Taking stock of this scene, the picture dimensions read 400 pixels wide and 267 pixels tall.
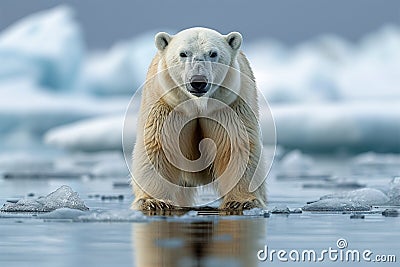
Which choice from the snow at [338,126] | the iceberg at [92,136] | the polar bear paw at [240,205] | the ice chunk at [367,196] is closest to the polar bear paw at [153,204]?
the polar bear paw at [240,205]

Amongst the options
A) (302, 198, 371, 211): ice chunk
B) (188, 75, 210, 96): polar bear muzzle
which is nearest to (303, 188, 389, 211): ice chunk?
(302, 198, 371, 211): ice chunk

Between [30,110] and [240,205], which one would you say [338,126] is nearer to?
[30,110]

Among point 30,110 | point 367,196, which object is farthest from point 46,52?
point 367,196

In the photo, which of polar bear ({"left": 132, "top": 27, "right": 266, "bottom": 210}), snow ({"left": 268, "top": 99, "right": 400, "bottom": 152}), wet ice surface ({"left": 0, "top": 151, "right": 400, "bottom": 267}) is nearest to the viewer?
wet ice surface ({"left": 0, "top": 151, "right": 400, "bottom": 267})

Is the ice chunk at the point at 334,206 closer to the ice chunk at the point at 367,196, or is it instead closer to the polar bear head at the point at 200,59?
the ice chunk at the point at 367,196

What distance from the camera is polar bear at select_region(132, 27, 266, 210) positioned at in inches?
207

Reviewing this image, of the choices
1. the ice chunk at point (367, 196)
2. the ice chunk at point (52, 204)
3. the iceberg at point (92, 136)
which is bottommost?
the ice chunk at point (52, 204)

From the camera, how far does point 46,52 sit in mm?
16562

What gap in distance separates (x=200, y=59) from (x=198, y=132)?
518 millimetres

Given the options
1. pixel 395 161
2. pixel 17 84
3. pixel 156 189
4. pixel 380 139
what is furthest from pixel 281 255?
pixel 17 84

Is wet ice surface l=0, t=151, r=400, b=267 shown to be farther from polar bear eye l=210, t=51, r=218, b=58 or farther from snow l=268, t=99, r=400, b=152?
snow l=268, t=99, r=400, b=152

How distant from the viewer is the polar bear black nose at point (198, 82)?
197 inches

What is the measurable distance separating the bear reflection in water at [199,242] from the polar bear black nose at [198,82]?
2.50 feet

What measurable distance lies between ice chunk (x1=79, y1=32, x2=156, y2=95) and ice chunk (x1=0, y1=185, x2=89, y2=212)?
1197 centimetres
